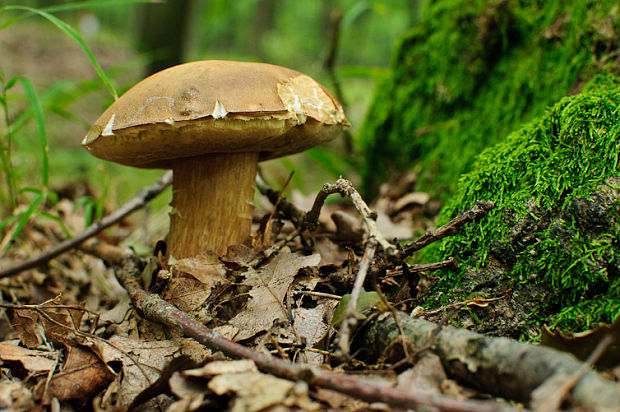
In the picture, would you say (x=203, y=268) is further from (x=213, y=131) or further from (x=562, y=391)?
(x=562, y=391)

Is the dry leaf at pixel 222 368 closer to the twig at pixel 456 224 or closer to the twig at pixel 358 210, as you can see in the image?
the twig at pixel 358 210

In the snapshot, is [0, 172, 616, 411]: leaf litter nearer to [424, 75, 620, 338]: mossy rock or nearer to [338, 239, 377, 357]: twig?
[338, 239, 377, 357]: twig

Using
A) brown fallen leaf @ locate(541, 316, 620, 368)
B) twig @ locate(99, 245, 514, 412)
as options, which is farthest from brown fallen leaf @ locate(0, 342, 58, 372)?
→ brown fallen leaf @ locate(541, 316, 620, 368)

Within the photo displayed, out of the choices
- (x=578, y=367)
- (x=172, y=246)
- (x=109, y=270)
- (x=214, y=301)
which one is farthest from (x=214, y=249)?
(x=578, y=367)

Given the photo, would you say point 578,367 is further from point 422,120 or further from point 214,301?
point 422,120

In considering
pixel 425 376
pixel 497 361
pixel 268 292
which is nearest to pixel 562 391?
pixel 497 361

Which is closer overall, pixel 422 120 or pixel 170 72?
pixel 170 72
